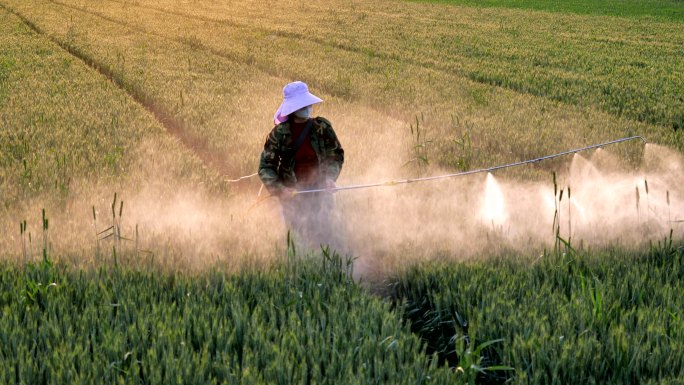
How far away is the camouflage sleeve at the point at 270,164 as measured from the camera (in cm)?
502

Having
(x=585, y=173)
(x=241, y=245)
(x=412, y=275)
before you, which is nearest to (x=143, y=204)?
(x=241, y=245)

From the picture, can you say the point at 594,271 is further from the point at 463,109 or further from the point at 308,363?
the point at 463,109

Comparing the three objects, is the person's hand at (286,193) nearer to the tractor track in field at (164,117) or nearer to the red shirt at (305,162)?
the red shirt at (305,162)

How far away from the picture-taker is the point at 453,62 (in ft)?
51.7

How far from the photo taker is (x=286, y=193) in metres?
4.89

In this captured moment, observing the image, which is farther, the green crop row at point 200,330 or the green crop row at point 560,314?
the green crop row at point 560,314

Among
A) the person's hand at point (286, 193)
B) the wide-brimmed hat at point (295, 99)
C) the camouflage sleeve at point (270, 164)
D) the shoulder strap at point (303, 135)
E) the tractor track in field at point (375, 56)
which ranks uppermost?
the tractor track in field at point (375, 56)

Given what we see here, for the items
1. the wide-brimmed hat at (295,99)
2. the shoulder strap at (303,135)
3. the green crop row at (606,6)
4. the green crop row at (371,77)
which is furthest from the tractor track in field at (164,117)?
the green crop row at (606,6)

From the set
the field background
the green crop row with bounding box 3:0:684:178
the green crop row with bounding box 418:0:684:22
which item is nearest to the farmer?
the field background

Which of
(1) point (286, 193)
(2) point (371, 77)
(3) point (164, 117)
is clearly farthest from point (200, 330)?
(2) point (371, 77)

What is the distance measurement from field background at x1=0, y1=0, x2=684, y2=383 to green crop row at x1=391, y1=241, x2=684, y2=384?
0.01 metres

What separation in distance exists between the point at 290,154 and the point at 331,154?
0.29m

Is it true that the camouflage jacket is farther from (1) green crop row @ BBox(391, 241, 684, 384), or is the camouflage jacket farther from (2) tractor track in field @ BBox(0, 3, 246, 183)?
(2) tractor track in field @ BBox(0, 3, 246, 183)

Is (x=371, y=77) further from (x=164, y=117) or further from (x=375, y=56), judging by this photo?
(x=164, y=117)
